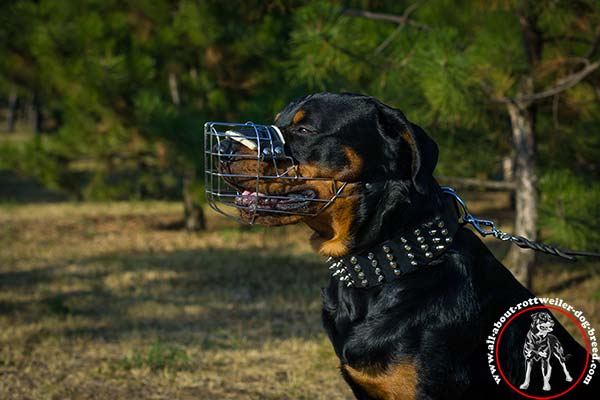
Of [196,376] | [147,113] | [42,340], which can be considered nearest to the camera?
[196,376]

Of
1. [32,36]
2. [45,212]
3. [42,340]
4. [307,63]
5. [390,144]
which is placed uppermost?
[390,144]

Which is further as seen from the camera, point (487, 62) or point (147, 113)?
point (147, 113)

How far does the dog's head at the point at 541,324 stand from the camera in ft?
7.68

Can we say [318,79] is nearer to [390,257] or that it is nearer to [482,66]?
[482,66]

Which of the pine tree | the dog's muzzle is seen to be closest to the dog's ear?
the dog's muzzle

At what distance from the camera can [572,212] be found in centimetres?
565

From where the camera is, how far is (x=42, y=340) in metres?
5.27

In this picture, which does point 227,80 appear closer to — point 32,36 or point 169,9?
point 169,9

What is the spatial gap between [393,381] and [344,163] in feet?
2.56

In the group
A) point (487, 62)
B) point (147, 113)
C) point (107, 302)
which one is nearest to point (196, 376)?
point (107, 302)

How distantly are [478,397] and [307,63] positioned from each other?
3.68 meters

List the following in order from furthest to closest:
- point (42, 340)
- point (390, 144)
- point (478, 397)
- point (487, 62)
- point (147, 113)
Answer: point (147, 113) → point (487, 62) → point (42, 340) → point (390, 144) → point (478, 397)

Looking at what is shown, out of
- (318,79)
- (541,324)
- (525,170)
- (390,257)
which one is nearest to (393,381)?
(390,257)

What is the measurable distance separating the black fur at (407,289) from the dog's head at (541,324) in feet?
0.10
